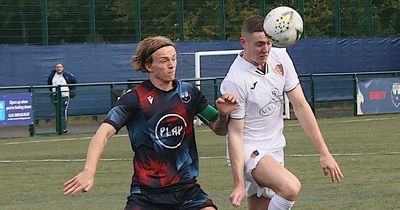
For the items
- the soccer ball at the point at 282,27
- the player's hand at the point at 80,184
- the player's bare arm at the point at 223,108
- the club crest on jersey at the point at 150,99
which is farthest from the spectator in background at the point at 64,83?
the player's hand at the point at 80,184

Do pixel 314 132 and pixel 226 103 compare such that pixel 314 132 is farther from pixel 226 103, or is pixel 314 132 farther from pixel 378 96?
pixel 378 96

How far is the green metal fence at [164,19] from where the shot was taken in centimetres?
3306

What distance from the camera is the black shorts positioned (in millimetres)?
7305

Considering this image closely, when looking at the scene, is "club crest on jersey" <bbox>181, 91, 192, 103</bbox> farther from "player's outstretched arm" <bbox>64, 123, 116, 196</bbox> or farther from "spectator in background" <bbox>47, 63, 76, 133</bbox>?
"spectator in background" <bbox>47, 63, 76, 133</bbox>

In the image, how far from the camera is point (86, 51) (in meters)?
33.6

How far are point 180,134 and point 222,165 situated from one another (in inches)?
382

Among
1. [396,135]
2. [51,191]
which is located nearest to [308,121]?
[51,191]

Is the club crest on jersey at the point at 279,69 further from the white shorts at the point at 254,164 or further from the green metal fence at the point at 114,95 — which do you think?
the green metal fence at the point at 114,95

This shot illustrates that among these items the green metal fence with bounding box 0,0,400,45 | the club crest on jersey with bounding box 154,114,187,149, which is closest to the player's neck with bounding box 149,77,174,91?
the club crest on jersey with bounding box 154,114,187,149

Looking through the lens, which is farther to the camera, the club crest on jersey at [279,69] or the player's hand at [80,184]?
the club crest on jersey at [279,69]

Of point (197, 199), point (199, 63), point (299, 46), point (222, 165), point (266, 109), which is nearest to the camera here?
point (197, 199)

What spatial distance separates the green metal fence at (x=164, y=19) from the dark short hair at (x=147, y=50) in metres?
25.5

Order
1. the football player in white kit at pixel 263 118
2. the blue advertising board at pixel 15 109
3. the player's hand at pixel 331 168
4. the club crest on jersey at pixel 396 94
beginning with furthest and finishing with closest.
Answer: the club crest on jersey at pixel 396 94 < the blue advertising board at pixel 15 109 < the football player in white kit at pixel 263 118 < the player's hand at pixel 331 168

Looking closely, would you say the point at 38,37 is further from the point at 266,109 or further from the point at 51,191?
the point at 266,109
